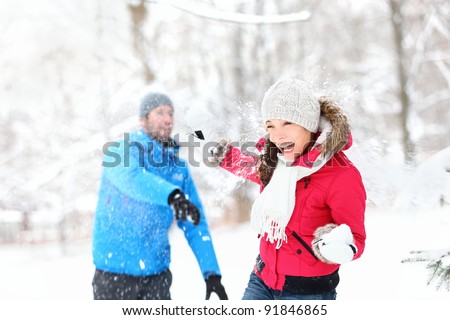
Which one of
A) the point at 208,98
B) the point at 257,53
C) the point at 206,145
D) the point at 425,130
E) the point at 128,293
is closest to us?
the point at 206,145

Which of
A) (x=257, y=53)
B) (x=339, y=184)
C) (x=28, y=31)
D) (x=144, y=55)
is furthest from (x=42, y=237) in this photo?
(x=339, y=184)

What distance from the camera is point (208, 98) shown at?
990 centimetres

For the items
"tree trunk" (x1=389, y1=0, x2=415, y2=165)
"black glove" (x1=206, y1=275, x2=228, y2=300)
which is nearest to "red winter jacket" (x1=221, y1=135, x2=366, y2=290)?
"black glove" (x1=206, y1=275, x2=228, y2=300)

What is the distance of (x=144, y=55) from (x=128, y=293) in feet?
27.6

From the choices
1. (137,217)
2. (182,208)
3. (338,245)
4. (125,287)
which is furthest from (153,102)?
(338,245)

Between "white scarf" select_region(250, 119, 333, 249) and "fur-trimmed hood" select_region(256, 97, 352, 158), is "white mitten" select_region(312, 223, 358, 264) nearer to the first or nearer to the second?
"white scarf" select_region(250, 119, 333, 249)

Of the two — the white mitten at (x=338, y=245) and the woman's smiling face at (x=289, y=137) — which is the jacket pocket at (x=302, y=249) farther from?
the woman's smiling face at (x=289, y=137)

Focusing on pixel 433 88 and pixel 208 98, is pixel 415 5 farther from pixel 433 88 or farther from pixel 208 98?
pixel 208 98

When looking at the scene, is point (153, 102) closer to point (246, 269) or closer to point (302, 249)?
point (302, 249)

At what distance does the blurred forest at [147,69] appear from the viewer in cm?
937

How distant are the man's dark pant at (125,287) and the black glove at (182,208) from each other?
0.48 m

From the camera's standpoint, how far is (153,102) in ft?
7.90

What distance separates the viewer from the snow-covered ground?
3.26m

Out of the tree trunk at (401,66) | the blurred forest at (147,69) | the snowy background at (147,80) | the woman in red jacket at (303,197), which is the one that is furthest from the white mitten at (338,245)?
the tree trunk at (401,66)
